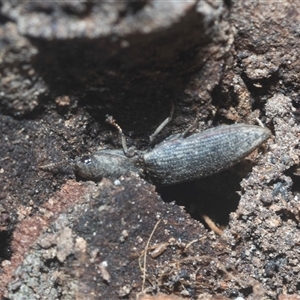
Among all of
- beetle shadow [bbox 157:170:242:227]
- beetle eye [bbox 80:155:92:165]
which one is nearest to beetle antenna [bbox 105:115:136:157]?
beetle eye [bbox 80:155:92:165]

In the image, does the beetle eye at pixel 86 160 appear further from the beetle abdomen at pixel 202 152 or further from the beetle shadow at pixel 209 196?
the beetle shadow at pixel 209 196

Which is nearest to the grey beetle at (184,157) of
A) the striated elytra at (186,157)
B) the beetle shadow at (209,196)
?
the striated elytra at (186,157)

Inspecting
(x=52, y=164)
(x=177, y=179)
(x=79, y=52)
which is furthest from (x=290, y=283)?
(x=79, y=52)

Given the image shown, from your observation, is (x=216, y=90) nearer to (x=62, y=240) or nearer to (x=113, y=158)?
(x=113, y=158)

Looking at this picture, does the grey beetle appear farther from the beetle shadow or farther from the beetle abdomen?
the beetle shadow

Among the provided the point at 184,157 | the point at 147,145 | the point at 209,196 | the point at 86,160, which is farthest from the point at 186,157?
the point at 86,160

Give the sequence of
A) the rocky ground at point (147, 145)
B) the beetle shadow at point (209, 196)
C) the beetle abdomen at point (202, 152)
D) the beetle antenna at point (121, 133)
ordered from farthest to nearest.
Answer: the beetle shadow at point (209, 196) → the beetle abdomen at point (202, 152) → the beetle antenna at point (121, 133) → the rocky ground at point (147, 145)

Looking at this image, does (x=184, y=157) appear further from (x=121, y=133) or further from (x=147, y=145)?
(x=121, y=133)
